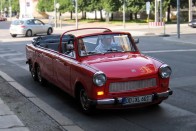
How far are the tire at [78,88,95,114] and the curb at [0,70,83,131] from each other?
391 mm

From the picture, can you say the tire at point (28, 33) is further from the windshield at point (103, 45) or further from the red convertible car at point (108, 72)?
the windshield at point (103, 45)

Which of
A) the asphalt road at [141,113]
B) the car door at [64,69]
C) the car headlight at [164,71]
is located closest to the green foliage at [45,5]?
the asphalt road at [141,113]

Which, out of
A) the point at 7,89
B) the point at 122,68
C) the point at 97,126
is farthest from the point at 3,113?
the point at 7,89

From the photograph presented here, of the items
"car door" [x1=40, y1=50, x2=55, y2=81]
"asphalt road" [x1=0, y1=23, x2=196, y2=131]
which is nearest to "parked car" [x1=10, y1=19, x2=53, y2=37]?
"asphalt road" [x1=0, y1=23, x2=196, y2=131]

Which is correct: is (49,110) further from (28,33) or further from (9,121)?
(28,33)

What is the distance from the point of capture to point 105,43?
8.43 metres

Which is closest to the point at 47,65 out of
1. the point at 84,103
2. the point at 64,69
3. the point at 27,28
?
the point at 64,69

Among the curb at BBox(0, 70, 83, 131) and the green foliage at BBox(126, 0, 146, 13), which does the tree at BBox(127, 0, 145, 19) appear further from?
the curb at BBox(0, 70, 83, 131)

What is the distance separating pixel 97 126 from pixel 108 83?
2.46 feet

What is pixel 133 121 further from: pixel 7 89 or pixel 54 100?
pixel 7 89

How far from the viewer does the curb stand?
6.93 m

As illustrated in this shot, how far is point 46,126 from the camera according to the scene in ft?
22.7

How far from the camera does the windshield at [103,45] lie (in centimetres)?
827

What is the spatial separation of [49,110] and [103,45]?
166 cm
